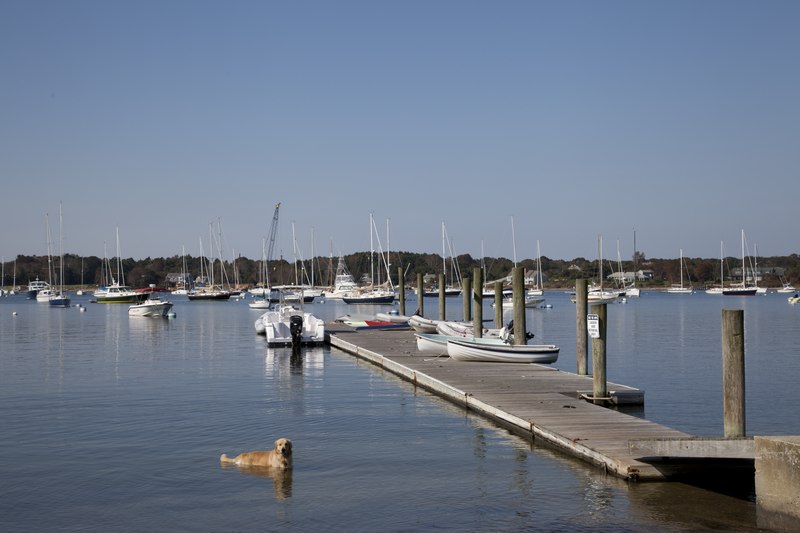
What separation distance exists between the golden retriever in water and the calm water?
25 cm

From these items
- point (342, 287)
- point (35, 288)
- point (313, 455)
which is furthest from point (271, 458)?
point (35, 288)

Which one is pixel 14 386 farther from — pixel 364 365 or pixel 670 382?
pixel 670 382

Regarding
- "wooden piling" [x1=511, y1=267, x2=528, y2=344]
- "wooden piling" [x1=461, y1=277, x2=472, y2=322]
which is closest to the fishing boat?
"wooden piling" [x1=511, y1=267, x2=528, y2=344]

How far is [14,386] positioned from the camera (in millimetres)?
27750

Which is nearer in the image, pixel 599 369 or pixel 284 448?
pixel 284 448

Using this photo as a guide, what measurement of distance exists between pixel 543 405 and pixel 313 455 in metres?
5.37

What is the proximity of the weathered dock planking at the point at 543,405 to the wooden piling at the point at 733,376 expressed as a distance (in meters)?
0.84

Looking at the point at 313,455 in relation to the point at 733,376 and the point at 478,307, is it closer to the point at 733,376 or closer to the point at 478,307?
the point at 733,376

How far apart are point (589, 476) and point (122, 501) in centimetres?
745

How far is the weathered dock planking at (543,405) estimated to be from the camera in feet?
47.7

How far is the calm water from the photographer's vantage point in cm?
1254

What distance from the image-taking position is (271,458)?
15219 millimetres

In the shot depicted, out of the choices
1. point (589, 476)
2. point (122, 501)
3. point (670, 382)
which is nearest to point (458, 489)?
point (589, 476)

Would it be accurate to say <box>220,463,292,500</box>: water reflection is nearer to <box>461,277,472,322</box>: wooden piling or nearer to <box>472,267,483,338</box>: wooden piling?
<box>472,267,483,338</box>: wooden piling
